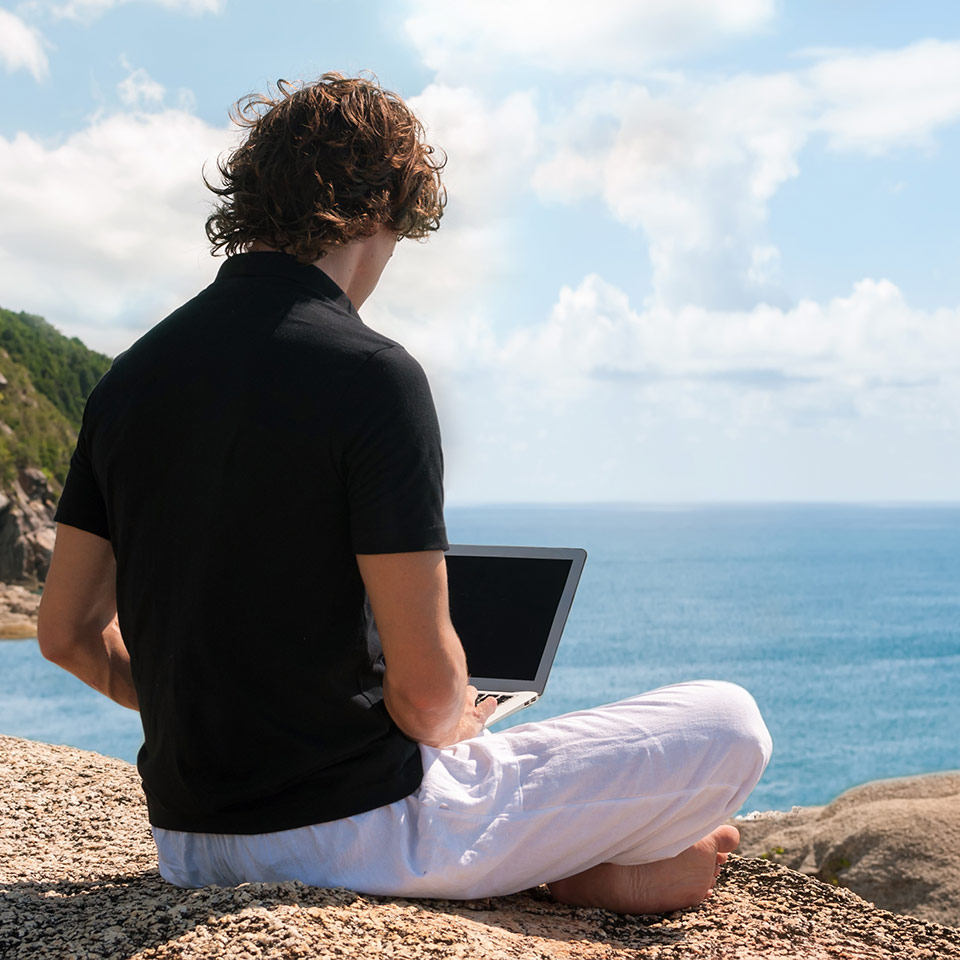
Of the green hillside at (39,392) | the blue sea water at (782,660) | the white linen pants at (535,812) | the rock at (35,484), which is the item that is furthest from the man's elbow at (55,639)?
the rock at (35,484)

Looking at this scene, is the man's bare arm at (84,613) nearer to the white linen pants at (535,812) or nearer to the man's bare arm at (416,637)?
the white linen pants at (535,812)

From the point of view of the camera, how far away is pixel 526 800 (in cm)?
240

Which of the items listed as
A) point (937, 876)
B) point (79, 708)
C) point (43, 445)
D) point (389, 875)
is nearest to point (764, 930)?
point (389, 875)

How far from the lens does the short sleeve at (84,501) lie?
235 cm

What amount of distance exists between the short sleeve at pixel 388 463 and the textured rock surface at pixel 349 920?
78 cm

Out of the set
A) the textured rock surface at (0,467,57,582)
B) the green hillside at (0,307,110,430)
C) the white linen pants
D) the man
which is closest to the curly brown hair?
the man

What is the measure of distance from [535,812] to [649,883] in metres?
0.51

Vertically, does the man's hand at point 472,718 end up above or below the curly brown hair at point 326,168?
below

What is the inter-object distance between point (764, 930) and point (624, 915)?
366 mm

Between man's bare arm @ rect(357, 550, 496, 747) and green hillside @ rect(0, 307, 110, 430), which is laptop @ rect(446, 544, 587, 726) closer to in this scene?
man's bare arm @ rect(357, 550, 496, 747)

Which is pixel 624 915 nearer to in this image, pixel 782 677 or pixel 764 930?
pixel 764 930

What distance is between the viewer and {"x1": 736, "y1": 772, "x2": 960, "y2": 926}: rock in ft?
18.2

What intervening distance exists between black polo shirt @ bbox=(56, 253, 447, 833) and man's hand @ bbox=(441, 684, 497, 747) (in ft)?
0.68

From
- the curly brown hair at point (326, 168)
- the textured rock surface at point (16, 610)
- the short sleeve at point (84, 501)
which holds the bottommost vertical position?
the textured rock surface at point (16, 610)
